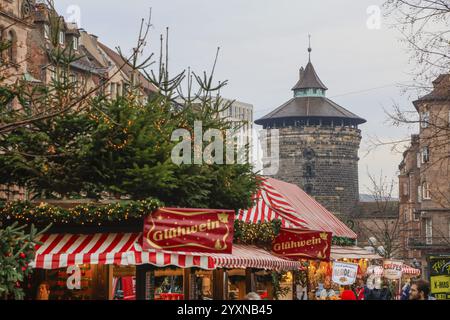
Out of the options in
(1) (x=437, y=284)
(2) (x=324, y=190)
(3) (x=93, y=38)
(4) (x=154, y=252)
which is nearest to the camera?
(4) (x=154, y=252)

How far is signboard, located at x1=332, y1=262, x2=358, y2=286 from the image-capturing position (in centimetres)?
2928

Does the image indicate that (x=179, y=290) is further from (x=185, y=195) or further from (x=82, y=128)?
(x=82, y=128)

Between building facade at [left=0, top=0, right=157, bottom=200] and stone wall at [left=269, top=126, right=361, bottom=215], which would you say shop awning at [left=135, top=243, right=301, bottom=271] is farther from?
stone wall at [left=269, top=126, right=361, bottom=215]

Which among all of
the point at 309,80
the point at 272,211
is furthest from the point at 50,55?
the point at 309,80

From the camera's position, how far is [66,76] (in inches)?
922

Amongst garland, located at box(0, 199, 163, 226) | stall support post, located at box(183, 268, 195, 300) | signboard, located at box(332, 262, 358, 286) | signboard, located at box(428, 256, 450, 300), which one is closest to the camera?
garland, located at box(0, 199, 163, 226)

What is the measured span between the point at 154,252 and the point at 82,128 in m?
4.22

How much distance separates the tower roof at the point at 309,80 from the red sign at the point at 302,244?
322ft

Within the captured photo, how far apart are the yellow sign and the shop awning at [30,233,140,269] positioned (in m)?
5.89

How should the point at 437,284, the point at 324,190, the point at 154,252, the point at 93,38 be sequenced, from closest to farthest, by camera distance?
the point at 154,252
the point at 437,284
the point at 93,38
the point at 324,190

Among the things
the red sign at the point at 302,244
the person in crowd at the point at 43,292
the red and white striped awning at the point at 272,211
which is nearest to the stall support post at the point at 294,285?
the red and white striped awning at the point at 272,211

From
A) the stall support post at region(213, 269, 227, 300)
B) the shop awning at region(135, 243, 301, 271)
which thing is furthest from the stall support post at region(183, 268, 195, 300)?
the shop awning at region(135, 243, 301, 271)

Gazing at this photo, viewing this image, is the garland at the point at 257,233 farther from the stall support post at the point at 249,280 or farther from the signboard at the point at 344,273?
the signboard at the point at 344,273
